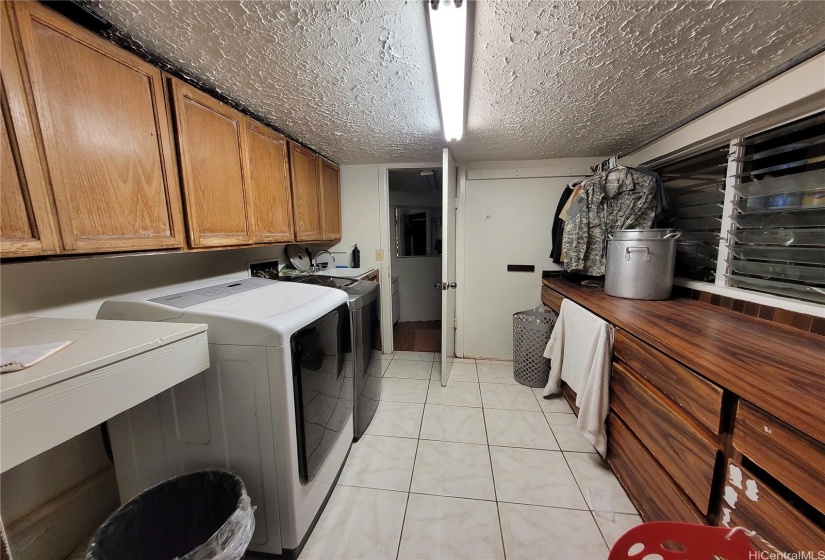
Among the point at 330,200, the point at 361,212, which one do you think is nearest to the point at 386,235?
the point at 361,212

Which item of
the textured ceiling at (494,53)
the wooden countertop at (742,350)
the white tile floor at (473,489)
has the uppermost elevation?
the textured ceiling at (494,53)

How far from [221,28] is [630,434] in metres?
2.34

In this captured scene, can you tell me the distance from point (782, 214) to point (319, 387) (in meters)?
2.27

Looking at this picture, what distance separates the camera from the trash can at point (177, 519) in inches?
34.4

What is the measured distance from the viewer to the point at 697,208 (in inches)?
70.5

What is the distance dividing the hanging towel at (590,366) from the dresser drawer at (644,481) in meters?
0.07

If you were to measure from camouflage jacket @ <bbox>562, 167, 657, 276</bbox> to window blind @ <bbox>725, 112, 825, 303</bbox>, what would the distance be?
0.47m

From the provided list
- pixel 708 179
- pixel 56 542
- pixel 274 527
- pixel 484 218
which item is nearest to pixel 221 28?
pixel 274 527

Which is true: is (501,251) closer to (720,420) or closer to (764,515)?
(720,420)

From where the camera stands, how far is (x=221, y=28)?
0.95 metres

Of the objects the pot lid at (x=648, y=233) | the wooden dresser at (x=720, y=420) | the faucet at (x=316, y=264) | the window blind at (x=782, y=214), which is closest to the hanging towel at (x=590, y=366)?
the wooden dresser at (x=720, y=420)

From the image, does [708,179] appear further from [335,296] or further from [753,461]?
[335,296]

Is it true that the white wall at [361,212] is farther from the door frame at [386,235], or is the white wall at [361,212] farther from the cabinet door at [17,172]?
the cabinet door at [17,172]

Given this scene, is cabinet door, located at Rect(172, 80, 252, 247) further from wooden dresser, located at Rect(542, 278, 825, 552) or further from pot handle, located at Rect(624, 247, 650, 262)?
pot handle, located at Rect(624, 247, 650, 262)
